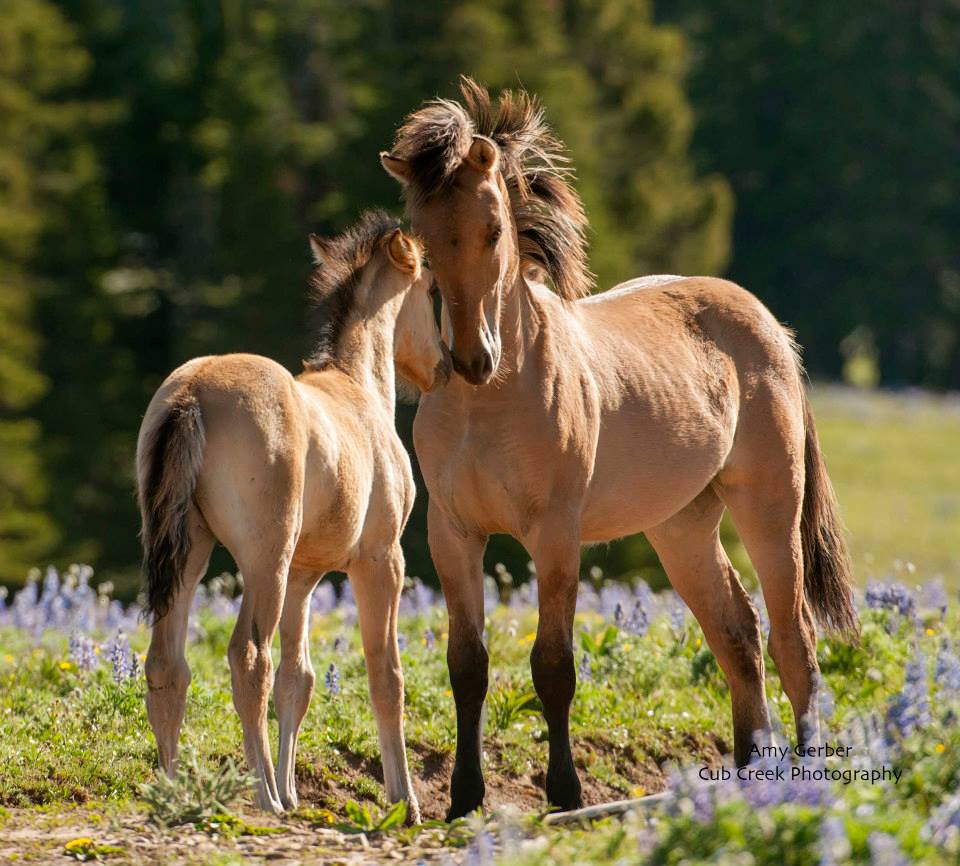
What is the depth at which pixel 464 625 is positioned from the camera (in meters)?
6.97

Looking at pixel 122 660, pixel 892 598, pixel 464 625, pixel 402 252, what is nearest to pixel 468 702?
pixel 464 625

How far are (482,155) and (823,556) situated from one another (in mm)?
3098

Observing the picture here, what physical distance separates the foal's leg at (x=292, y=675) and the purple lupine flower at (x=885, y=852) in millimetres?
3240

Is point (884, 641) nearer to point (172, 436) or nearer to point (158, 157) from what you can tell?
point (172, 436)

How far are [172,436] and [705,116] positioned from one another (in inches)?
1867

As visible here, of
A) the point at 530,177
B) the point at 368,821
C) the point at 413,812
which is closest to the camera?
the point at 368,821

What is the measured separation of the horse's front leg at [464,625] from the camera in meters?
A: 6.93

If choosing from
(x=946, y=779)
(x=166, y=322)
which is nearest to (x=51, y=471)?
(x=166, y=322)

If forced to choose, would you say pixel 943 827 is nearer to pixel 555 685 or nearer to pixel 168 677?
pixel 555 685

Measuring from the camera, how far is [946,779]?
205 inches

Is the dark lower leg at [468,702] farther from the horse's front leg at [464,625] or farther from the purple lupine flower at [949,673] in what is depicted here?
the purple lupine flower at [949,673]

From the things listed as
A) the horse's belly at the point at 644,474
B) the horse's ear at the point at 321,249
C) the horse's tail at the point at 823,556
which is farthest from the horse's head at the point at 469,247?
the horse's tail at the point at 823,556

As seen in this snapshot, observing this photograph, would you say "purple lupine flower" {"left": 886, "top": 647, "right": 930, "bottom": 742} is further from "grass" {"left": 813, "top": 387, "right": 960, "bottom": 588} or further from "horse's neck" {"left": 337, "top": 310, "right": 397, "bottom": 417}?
"grass" {"left": 813, "top": 387, "right": 960, "bottom": 588}

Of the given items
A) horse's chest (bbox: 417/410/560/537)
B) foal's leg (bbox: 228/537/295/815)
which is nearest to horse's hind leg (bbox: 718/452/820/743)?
horse's chest (bbox: 417/410/560/537)
